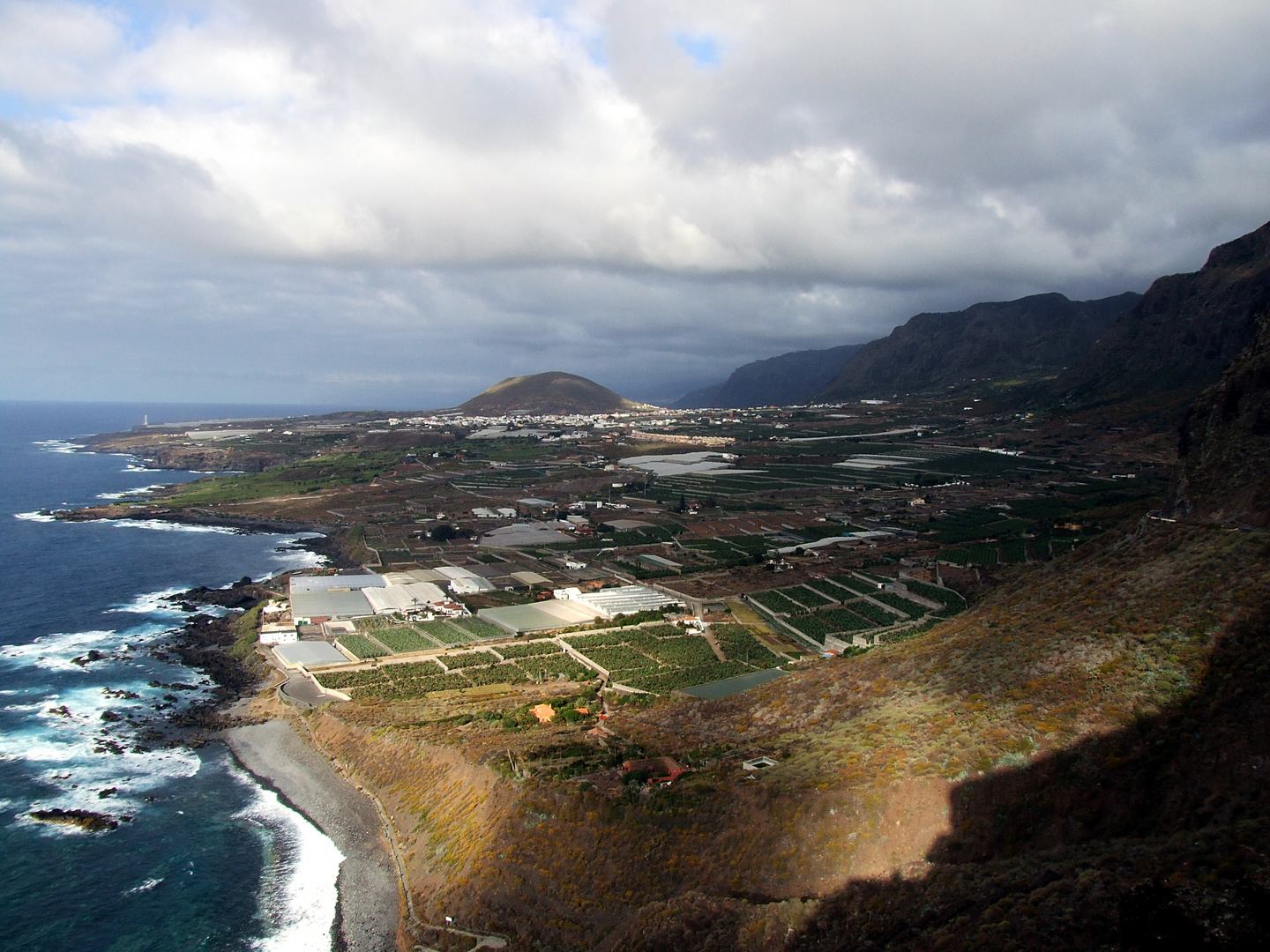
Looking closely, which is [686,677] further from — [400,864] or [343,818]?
[343,818]

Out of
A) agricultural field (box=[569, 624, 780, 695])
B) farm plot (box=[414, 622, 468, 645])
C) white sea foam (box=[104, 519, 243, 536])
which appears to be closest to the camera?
agricultural field (box=[569, 624, 780, 695])

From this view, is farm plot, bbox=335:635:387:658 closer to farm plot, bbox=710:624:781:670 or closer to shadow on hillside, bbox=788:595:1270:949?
farm plot, bbox=710:624:781:670

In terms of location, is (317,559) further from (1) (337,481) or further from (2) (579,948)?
(2) (579,948)

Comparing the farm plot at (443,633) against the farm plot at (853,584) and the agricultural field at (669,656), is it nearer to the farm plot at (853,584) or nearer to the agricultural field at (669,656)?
the agricultural field at (669,656)

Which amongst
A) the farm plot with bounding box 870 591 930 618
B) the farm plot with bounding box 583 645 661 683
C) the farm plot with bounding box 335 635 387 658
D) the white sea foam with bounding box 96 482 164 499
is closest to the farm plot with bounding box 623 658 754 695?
the farm plot with bounding box 583 645 661 683

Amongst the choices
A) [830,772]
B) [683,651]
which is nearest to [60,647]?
[683,651]

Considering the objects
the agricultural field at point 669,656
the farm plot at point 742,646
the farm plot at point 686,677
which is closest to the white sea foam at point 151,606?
the agricultural field at point 669,656
